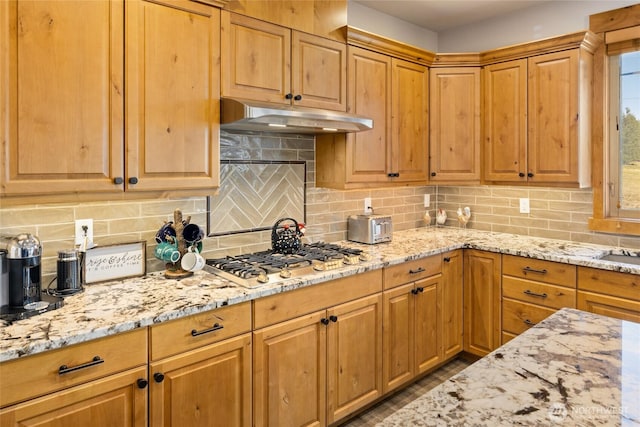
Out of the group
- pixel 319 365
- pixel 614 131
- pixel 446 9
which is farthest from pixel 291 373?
pixel 446 9

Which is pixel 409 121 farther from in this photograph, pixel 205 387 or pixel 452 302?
pixel 205 387

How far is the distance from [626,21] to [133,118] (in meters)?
3.20

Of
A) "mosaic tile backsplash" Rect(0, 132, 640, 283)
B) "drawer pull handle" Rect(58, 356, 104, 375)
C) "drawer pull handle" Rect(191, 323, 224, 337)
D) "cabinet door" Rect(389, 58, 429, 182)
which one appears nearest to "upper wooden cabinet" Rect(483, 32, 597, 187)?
"mosaic tile backsplash" Rect(0, 132, 640, 283)

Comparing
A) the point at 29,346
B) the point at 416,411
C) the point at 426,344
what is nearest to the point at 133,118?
the point at 29,346

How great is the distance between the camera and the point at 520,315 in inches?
117

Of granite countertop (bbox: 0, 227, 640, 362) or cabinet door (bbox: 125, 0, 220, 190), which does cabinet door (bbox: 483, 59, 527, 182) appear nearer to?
granite countertop (bbox: 0, 227, 640, 362)

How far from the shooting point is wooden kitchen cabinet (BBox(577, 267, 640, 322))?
2.46m

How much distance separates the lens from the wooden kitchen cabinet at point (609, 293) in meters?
2.46

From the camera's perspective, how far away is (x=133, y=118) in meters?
1.87

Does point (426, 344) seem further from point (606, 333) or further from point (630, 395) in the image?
point (630, 395)

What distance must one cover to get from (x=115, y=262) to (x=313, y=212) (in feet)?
4.53

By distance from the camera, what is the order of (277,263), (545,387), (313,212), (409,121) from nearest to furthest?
(545,387)
(277,263)
(313,212)
(409,121)

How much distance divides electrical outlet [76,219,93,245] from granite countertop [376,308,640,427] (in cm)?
171

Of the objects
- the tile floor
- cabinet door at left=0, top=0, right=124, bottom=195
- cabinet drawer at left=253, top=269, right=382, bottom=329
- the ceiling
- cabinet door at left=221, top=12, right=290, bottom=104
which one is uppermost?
the ceiling
